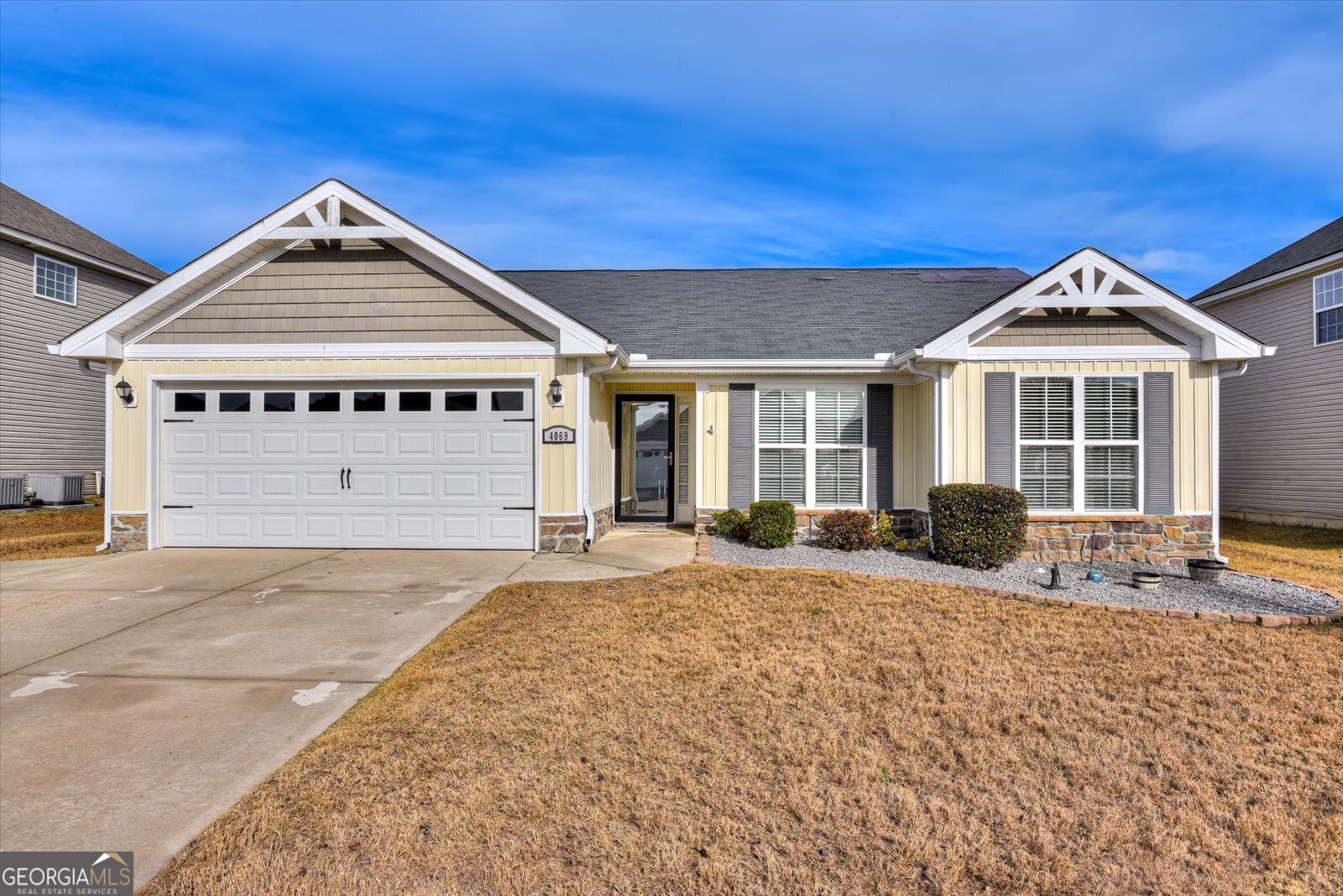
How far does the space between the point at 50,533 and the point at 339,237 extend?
26.2 feet

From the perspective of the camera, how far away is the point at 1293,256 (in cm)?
1337

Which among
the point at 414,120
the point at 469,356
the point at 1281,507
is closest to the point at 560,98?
the point at 414,120

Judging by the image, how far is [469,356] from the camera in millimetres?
9227

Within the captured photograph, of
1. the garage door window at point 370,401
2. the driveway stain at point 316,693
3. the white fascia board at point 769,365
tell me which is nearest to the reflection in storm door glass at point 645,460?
the white fascia board at point 769,365

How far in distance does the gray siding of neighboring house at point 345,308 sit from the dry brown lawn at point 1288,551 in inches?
391

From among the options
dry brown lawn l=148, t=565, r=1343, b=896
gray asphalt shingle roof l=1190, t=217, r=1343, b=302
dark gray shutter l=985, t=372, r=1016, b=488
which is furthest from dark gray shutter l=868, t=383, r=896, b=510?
gray asphalt shingle roof l=1190, t=217, r=1343, b=302

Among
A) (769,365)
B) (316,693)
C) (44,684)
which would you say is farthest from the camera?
(769,365)

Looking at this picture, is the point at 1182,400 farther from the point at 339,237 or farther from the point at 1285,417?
the point at 339,237

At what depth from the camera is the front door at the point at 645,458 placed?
11711 mm

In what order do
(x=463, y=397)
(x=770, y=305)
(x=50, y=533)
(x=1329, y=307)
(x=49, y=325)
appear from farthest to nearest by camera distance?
(x=49, y=325) < (x=770, y=305) < (x=1329, y=307) < (x=50, y=533) < (x=463, y=397)

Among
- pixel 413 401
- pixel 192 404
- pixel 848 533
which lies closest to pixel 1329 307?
pixel 848 533

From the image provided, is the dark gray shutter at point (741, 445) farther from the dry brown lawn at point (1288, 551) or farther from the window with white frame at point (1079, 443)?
the dry brown lawn at point (1288, 551)

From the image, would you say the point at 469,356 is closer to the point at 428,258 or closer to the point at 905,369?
the point at 428,258

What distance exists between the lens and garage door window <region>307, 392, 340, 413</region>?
9430 millimetres
